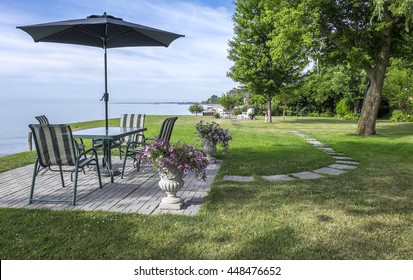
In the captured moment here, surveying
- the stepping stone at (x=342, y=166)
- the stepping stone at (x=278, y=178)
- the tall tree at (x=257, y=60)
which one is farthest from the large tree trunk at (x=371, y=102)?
the stepping stone at (x=278, y=178)

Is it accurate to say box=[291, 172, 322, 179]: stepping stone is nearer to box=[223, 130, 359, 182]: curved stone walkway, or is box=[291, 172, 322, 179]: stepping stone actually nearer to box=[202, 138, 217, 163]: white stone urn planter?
box=[223, 130, 359, 182]: curved stone walkway

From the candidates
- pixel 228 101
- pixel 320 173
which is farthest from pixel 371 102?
pixel 228 101

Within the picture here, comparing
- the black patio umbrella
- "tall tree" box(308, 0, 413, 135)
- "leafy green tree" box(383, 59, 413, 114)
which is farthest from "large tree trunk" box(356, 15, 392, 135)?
"leafy green tree" box(383, 59, 413, 114)

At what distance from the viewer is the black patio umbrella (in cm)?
482

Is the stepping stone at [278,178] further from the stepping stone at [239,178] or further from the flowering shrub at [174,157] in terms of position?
the flowering shrub at [174,157]

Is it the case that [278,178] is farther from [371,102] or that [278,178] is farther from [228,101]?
[228,101]

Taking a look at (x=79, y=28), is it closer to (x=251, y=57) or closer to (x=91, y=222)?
(x=91, y=222)

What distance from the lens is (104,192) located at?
455 cm

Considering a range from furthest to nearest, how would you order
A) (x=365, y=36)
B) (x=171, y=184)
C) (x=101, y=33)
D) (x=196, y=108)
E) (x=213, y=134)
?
(x=196, y=108) < (x=365, y=36) < (x=213, y=134) < (x=101, y=33) < (x=171, y=184)

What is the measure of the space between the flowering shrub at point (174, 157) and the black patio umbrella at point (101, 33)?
213 centimetres

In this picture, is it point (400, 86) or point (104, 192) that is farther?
point (400, 86)

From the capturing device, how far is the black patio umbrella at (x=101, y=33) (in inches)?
190

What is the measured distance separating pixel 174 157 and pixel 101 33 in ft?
11.1
